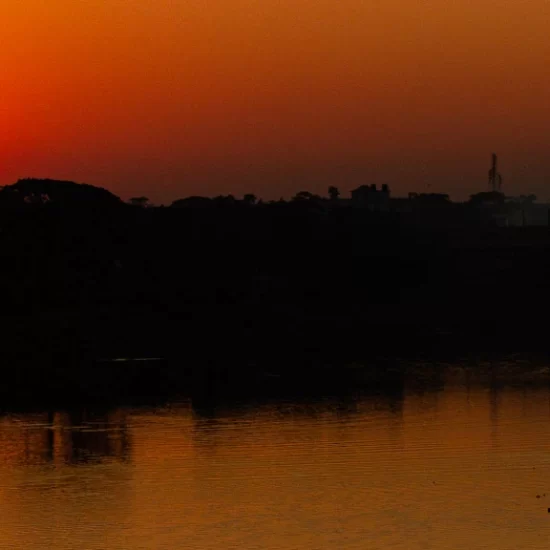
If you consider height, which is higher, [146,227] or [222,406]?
[146,227]

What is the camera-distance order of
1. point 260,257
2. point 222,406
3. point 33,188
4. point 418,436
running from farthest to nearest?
point 260,257
point 33,188
point 222,406
point 418,436

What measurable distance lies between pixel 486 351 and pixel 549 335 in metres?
8.15

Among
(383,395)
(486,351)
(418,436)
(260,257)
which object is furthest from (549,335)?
(260,257)

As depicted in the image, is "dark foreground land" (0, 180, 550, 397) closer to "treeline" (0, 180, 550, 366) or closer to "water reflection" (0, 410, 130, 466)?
"treeline" (0, 180, 550, 366)

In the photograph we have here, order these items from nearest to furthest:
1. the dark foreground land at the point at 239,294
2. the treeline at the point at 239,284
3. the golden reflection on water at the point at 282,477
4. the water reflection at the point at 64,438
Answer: the golden reflection on water at the point at 282,477
the water reflection at the point at 64,438
the dark foreground land at the point at 239,294
the treeline at the point at 239,284

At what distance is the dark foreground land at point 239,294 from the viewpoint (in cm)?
4153

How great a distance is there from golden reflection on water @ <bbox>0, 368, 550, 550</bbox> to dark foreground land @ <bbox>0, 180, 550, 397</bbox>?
690 cm

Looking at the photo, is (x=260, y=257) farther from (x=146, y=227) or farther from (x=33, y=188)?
(x=33, y=188)

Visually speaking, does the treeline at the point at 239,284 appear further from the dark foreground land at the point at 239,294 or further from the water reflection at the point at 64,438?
the water reflection at the point at 64,438

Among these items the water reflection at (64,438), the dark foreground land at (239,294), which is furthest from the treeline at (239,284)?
the water reflection at (64,438)

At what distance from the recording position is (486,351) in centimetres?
4384

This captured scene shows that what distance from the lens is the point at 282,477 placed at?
20.9 m

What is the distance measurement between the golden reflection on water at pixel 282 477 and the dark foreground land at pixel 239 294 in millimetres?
6902

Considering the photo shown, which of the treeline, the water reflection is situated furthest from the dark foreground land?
the water reflection
